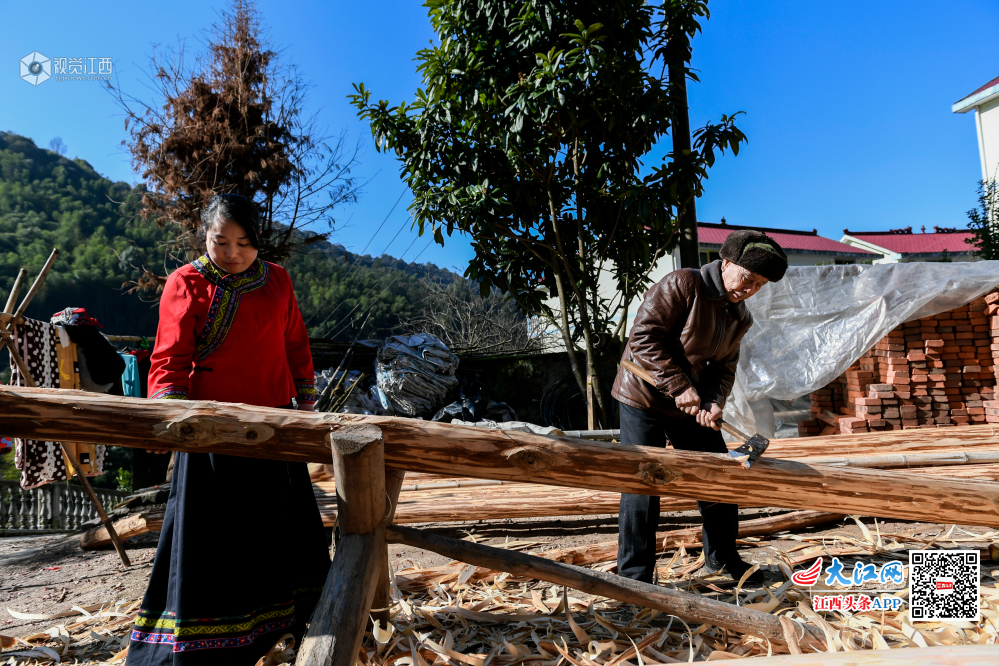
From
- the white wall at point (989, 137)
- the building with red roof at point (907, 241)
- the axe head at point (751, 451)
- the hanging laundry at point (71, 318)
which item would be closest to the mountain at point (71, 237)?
the hanging laundry at point (71, 318)

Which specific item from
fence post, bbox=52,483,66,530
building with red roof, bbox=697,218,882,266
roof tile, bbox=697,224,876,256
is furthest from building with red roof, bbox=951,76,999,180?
fence post, bbox=52,483,66,530

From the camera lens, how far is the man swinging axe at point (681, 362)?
8.24ft

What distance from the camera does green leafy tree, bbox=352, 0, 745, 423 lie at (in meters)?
5.57

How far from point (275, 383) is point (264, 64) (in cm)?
700

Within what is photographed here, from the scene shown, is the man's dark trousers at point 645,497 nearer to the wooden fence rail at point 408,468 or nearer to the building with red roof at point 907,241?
the wooden fence rail at point 408,468

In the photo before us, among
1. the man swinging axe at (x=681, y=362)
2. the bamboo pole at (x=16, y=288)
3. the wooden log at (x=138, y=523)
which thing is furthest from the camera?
the wooden log at (x=138, y=523)

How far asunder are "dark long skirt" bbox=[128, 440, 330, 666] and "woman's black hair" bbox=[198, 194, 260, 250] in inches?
32.7

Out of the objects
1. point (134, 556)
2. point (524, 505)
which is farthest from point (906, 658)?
point (134, 556)

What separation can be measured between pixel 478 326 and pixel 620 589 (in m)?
8.77

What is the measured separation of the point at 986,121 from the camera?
1255 cm

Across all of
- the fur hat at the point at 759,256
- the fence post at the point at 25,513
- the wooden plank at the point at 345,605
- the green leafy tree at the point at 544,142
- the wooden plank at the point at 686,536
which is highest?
the green leafy tree at the point at 544,142

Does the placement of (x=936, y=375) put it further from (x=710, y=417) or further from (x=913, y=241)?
(x=913, y=241)

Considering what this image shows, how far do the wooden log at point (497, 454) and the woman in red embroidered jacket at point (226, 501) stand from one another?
21cm

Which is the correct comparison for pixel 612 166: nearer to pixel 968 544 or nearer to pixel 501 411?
pixel 501 411
